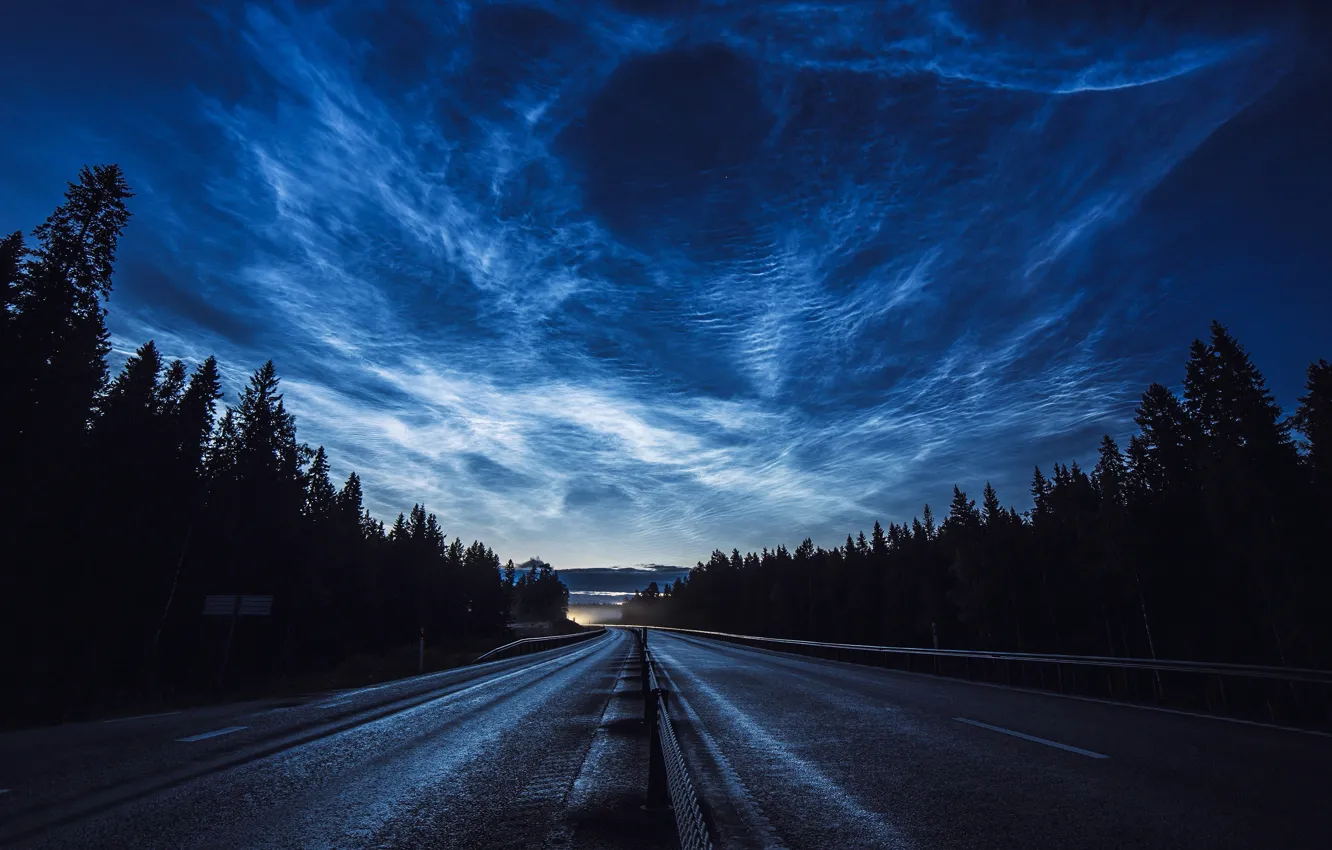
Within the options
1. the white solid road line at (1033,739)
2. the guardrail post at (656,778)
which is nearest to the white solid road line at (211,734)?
the guardrail post at (656,778)

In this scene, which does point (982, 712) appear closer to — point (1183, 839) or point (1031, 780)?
point (1031, 780)

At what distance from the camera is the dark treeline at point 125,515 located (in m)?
22.0

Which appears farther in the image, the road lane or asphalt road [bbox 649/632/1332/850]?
the road lane

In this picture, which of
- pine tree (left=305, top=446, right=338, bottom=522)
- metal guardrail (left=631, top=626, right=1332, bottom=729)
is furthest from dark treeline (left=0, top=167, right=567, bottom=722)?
metal guardrail (left=631, top=626, right=1332, bottom=729)

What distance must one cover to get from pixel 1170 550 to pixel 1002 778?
2010 inches

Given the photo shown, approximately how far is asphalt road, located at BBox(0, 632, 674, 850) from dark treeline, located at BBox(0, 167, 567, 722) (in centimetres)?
596

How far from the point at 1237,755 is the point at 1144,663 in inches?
222

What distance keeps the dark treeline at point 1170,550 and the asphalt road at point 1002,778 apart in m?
34.0

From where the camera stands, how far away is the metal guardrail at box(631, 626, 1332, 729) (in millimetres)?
9725

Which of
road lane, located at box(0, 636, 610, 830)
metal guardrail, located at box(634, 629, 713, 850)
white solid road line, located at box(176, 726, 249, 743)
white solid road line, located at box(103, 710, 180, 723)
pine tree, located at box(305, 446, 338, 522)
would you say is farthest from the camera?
pine tree, located at box(305, 446, 338, 522)

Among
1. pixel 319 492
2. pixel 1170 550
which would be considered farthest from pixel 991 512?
pixel 319 492

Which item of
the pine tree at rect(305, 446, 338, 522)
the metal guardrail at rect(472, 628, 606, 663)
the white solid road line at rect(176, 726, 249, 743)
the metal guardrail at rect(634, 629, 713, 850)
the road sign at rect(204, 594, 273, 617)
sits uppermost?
the pine tree at rect(305, 446, 338, 522)

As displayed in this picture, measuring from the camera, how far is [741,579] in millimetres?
145000

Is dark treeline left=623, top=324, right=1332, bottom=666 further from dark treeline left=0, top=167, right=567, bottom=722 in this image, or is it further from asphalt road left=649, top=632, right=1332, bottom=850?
dark treeline left=0, top=167, right=567, bottom=722
